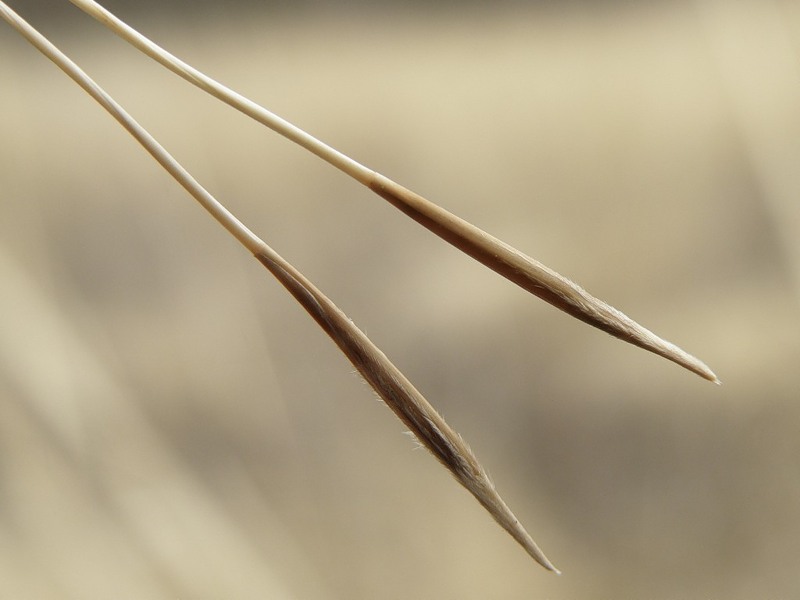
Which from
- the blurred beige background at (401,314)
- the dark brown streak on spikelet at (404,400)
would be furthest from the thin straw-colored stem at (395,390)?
the blurred beige background at (401,314)

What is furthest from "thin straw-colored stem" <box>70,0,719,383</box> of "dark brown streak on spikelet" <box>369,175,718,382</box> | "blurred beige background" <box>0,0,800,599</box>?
"blurred beige background" <box>0,0,800,599</box>

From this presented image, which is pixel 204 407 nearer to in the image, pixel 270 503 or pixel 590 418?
pixel 270 503

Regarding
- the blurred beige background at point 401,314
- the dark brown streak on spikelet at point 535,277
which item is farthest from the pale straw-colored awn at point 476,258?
the blurred beige background at point 401,314

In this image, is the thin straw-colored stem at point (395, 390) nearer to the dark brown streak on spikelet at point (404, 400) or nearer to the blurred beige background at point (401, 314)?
the dark brown streak on spikelet at point (404, 400)

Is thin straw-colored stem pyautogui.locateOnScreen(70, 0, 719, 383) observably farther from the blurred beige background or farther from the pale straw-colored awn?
the blurred beige background

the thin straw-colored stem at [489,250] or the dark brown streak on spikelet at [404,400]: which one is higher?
the thin straw-colored stem at [489,250]

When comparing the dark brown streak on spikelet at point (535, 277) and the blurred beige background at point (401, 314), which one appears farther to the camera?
the blurred beige background at point (401, 314)
